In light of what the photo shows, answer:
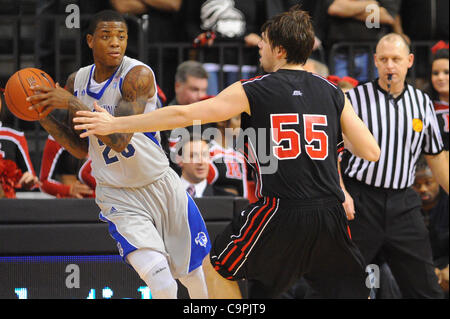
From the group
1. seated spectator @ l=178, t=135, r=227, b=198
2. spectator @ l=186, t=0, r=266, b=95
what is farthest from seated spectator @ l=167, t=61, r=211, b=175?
spectator @ l=186, t=0, r=266, b=95

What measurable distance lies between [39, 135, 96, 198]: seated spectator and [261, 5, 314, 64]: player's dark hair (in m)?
1.70

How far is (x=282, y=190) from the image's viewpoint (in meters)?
3.85

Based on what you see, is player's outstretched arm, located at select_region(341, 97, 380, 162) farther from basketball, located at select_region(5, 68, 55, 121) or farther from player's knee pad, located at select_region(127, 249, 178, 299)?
basketball, located at select_region(5, 68, 55, 121)

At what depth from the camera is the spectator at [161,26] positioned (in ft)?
19.9

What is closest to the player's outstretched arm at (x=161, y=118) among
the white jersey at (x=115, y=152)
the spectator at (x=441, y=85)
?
the white jersey at (x=115, y=152)

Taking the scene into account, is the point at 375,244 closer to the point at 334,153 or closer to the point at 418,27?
the point at 334,153

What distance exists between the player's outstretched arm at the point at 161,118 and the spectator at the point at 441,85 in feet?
9.27

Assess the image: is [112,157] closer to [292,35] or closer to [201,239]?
[201,239]

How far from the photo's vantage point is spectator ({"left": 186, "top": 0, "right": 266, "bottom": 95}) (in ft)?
20.5

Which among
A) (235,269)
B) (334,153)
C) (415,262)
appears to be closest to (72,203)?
(235,269)

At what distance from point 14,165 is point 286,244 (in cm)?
211

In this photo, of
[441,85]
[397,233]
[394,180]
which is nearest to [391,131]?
[394,180]

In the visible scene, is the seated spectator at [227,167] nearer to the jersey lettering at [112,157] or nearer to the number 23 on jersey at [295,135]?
the jersey lettering at [112,157]

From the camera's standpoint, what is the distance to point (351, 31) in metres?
6.51
